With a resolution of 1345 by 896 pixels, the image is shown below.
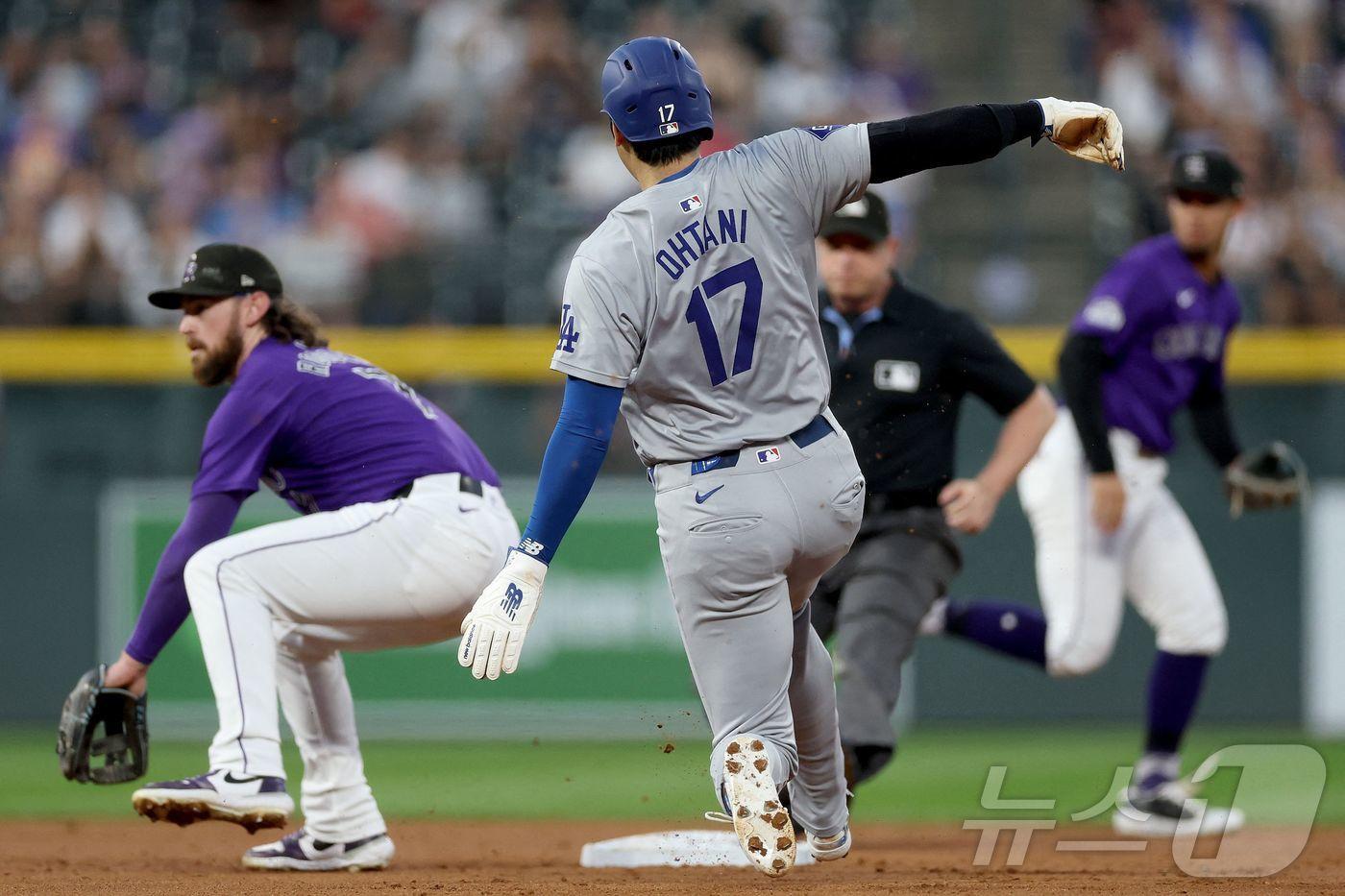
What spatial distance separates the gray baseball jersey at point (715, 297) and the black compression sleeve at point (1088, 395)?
281 cm

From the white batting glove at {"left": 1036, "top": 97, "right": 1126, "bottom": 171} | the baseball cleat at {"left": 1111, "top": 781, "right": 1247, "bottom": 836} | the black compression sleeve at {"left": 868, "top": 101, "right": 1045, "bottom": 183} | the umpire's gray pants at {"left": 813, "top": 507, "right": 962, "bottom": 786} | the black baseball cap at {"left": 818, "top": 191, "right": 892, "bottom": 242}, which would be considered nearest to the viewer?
the black compression sleeve at {"left": 868, "top": 101, "right": 1045, "bottom": 183}

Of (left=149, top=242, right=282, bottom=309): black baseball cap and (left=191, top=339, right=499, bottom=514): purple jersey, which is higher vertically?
(left=149, top=242, right=282, bottom=309): black baseball cap

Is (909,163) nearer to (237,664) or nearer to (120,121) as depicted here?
(237,664)

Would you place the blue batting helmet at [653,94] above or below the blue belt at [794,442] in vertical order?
above

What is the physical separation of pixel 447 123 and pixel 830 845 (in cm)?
835

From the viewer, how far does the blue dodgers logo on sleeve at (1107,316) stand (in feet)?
23.4

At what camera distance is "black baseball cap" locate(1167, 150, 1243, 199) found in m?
7.13

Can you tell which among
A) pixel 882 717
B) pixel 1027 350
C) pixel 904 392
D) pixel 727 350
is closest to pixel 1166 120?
pixel 1027 350

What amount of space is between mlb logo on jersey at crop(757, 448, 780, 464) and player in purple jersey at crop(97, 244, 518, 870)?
4.42 ft

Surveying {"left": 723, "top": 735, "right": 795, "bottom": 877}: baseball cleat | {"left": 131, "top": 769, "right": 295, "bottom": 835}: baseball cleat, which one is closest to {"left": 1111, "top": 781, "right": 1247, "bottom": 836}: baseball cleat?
{"left": 723, "top": 735, "right": 795, "bottom": 877}: baseball cleat

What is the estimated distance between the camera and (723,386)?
173 inches

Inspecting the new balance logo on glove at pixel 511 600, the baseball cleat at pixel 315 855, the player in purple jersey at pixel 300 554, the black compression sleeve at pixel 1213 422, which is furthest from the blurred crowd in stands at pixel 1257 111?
the new balance logo on glove at pixel 511 600

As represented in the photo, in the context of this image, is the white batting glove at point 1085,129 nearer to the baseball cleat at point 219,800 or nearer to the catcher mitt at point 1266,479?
the baseball cleat at point 219,800

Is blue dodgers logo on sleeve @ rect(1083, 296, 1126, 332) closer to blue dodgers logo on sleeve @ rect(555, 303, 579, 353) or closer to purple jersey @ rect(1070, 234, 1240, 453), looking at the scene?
purple jersey @ rect(1070, 234, 1240, 453)
